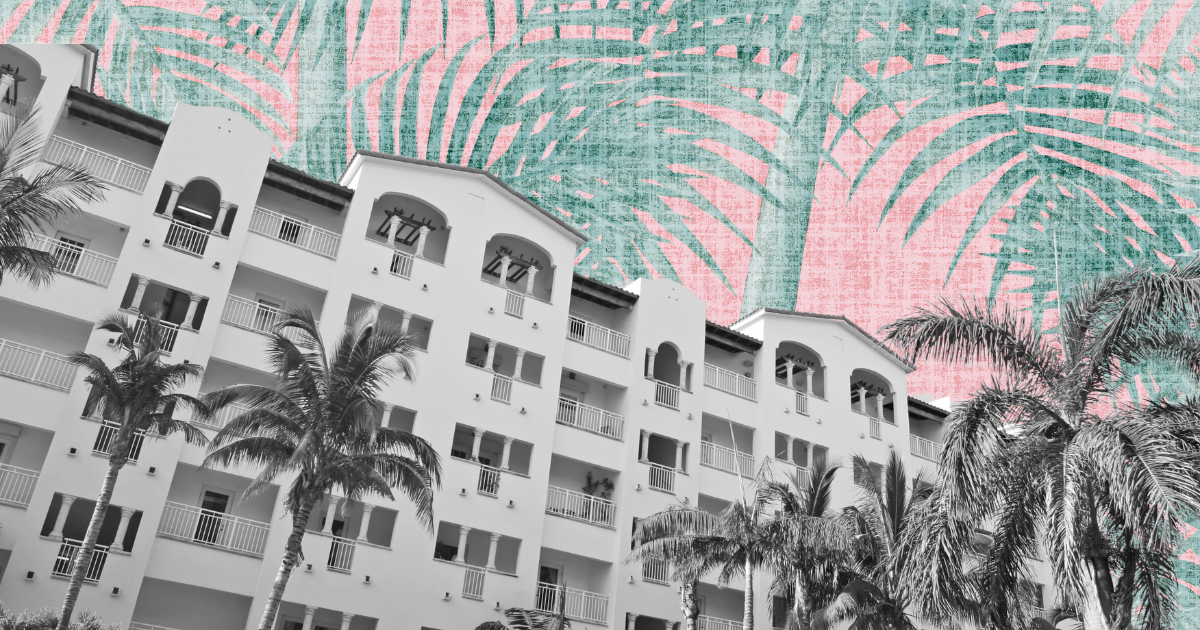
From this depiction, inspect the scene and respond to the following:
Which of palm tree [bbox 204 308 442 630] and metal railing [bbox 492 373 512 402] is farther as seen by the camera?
metal railing [bbox 492 373 512 402]

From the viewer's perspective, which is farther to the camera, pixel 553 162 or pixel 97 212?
pixel 553 162

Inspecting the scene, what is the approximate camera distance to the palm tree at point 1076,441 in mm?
13375

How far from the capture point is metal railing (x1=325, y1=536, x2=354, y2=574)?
93.1 ft

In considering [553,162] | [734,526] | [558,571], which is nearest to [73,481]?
[558,571]

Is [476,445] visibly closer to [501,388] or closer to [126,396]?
[501,388]

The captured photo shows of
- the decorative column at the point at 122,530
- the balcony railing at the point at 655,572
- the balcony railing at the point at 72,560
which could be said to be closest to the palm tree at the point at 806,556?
the balcony railing at the point at 655,572

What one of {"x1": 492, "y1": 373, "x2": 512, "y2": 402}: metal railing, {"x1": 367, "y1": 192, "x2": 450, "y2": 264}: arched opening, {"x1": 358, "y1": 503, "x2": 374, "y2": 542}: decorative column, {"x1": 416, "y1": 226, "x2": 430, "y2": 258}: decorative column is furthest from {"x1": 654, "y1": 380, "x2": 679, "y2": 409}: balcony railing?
{"x1": 358, "y1": 503, "x2": 374, "y2": 542}: decorative column

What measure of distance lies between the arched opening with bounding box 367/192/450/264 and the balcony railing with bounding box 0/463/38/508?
14.0m

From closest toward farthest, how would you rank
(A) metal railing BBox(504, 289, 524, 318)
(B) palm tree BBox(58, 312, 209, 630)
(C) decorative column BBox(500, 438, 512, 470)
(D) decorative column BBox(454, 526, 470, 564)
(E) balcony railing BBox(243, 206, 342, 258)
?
1. (B) palm tree BBox(58, 312, 209, 630)
2. (D) decorative column BBox(454, 526, 470, 564)
3. (E) balcony railing BBox(243, 206, 342, 258)
4. (C) decorative column BBox(500, 438, 512, 470)
5. (A) metal railing BBox(504, 289, 524, 318)

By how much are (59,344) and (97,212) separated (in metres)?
4.28

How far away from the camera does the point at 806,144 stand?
60812mm

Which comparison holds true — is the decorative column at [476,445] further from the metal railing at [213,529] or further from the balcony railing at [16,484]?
the balcony railing at [16,484]

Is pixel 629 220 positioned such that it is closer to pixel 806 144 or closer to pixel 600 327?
pixel 806 144

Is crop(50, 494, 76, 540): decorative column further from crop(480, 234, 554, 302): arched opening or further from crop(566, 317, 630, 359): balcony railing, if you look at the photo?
crop(566, 317, 630, 359): balcony railing
